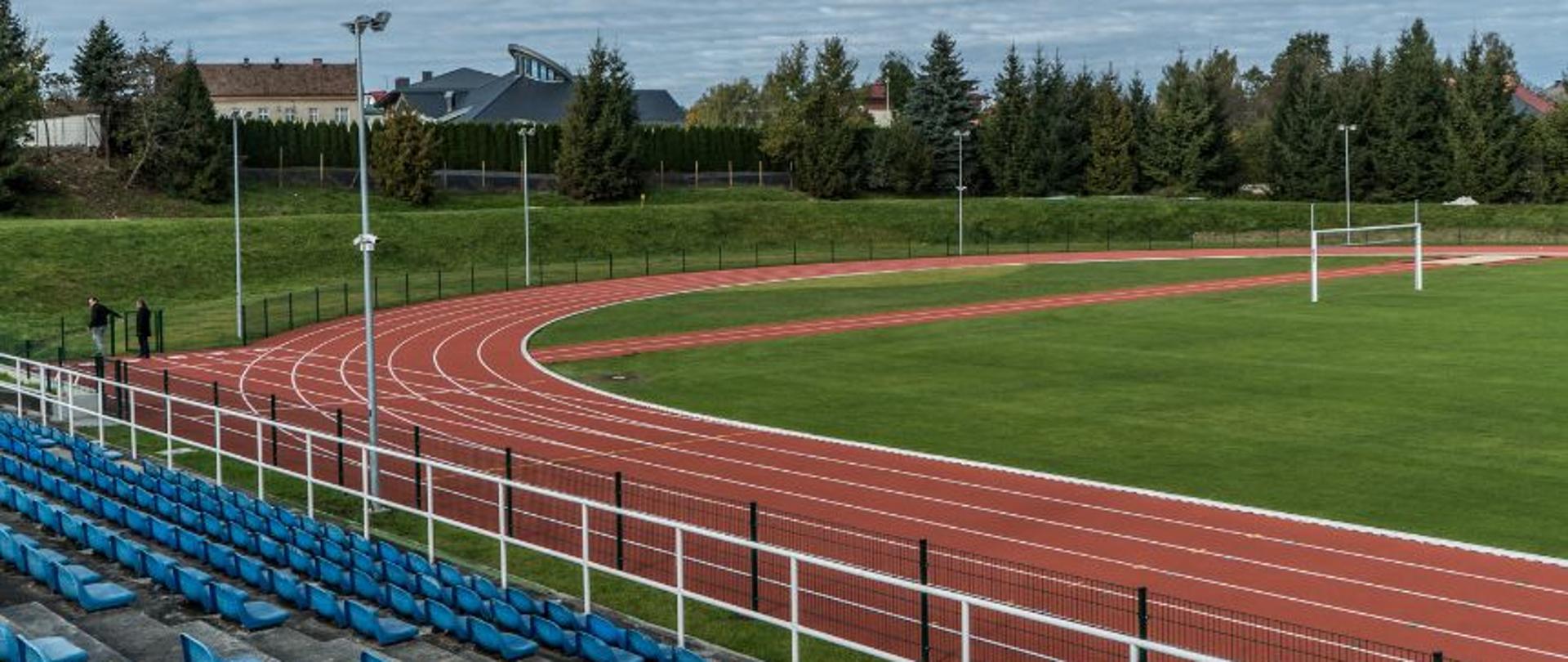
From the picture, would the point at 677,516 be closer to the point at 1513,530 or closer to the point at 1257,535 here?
the point at 1257,535

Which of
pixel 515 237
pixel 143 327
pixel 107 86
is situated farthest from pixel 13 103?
pixel 143 327

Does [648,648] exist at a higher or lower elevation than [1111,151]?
lower

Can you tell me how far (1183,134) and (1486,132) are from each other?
1866cm

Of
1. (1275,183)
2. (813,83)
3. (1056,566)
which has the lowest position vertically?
(1056,566)

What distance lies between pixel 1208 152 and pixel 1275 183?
4914mm

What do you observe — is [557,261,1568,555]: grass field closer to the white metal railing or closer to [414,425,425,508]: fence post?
the white metal railing

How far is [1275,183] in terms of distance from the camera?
340 feet

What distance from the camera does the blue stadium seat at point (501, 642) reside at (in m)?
13.0

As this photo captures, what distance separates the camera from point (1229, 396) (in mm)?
32094

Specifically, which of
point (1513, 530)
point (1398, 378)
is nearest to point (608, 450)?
point (1513, 530)

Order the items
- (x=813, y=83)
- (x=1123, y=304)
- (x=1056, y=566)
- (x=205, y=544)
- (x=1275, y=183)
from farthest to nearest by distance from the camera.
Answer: (x=813, y=83) < (x=1275, y=183) < (x=1123, y=304) < (x=1056, y=566) < (x=205, y=544)

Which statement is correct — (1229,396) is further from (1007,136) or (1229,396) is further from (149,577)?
(1007,136)

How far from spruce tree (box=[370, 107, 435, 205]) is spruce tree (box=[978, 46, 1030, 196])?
40764 millimetres

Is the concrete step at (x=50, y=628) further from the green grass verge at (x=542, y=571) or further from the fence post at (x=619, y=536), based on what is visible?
the fence post at (x=619, y=536)
